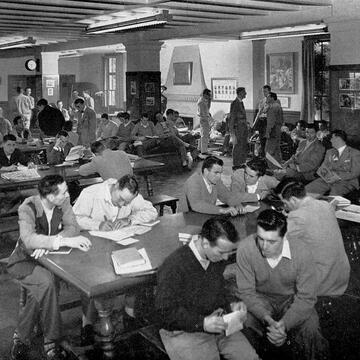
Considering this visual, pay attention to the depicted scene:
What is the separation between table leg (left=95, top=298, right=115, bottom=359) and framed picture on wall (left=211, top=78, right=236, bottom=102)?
509 inches

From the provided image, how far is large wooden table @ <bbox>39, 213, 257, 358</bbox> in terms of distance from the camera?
3.17m

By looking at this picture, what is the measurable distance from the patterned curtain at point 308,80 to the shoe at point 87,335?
10568mm

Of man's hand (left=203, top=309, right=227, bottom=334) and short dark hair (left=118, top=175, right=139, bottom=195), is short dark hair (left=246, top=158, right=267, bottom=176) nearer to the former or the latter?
short dark hair (left=118, top=175, right=139, bottom=195)

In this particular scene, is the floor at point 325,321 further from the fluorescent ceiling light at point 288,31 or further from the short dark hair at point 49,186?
the fluorescent ceiling light at point 288,31

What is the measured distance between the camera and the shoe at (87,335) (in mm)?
3965

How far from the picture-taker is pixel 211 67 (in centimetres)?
1673

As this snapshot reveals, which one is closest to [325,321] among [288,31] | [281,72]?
[288,31]

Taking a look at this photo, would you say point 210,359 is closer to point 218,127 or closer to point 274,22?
point 274,22

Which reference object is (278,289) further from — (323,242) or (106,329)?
(106,329)

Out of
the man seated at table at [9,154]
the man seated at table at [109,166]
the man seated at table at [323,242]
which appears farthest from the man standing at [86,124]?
the man seated at table at [323,242]

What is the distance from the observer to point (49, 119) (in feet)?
37.9

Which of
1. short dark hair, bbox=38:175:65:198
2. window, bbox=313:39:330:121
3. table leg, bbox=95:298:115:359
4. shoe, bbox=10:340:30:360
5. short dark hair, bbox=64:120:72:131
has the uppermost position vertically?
window, bbox=313:39:330:121

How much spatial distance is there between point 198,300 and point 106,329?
2.34 ft

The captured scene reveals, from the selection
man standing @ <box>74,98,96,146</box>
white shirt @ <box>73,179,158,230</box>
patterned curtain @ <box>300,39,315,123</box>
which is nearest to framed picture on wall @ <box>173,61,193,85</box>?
patterned curtain @ <box>300,39,315,123</box>
